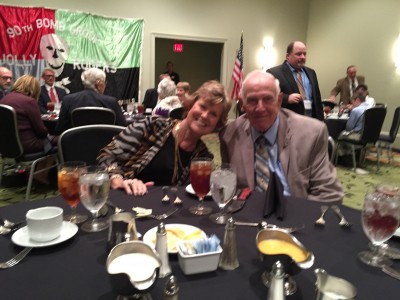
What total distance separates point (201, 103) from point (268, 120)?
37cm

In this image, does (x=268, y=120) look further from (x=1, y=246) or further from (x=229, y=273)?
(x=1, y=246)

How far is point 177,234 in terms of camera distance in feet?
3.17

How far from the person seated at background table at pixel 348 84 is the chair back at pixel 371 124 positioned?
8.45ft

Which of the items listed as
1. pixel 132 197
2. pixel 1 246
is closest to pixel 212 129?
pixel 132 197

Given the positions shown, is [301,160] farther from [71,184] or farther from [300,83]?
[300,83]

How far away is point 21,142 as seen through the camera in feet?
10.6

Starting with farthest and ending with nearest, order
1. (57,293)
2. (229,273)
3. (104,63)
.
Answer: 1. (104,63)
2. (229,273)
3. (57,293)

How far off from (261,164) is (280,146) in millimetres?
135

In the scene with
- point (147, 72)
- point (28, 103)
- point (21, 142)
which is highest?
point (147, 72)

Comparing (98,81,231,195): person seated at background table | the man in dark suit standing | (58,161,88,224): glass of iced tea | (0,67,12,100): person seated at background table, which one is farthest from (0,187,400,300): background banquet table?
(0,67,12,100): person seated at background table

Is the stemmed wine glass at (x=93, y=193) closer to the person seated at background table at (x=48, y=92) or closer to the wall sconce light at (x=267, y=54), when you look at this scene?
the person seated at background table at (x=48, y=92)

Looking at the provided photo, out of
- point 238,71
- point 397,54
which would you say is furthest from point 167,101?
point 397,54

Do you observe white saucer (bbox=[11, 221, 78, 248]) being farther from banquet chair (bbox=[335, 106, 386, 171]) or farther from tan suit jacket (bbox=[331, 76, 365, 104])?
tan suit jacket (bbox=[331, 76, 365, 104])

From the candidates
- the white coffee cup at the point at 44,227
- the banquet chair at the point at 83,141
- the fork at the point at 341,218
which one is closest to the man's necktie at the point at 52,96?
the banquet chair at the point at 83,141
